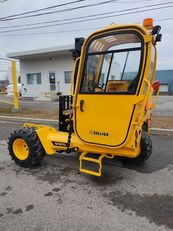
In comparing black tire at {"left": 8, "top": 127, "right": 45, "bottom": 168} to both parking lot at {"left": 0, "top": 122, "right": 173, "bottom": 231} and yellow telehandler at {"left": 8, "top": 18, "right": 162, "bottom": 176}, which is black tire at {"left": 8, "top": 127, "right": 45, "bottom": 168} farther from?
parking lot at {"left": 0, "top": 122, "right": 173, "bottom": 231}

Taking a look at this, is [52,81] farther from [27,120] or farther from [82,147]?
[82,147]

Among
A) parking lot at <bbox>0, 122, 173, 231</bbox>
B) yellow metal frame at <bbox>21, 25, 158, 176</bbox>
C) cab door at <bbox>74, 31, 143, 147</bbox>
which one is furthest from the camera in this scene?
cab door at <bbox>74, 31, 143, 147</bbox>

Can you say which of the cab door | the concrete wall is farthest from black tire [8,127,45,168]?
the concrete wall

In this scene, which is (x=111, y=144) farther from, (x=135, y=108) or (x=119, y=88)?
(x=119, y=88)

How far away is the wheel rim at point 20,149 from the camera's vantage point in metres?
4.23

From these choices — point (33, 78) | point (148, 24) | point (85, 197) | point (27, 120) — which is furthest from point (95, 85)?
point (33, 78)

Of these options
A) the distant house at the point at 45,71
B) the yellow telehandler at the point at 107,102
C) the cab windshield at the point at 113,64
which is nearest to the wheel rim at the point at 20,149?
the yellow telehandler at the point at 107,102

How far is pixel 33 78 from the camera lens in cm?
2106

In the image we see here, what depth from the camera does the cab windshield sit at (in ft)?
10.6

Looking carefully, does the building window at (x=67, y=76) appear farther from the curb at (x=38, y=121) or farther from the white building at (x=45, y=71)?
the curb at (x=38, y=121)

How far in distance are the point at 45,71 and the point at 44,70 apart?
5.8 inches

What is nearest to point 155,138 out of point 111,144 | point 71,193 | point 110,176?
point 110,176

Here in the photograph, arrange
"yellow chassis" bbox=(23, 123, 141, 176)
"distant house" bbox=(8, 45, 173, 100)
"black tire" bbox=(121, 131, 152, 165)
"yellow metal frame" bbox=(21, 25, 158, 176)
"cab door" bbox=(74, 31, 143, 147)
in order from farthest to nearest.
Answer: "distant house" bbox=(8, 45, 173, 100) → "black tire" bbox=(121, 131, 152, 165) → "yellow chassis" bbox=(23, 123, 141, 176) → "cab door" bbox=(74, 31, 143, 147) → "yellow metal frame" bbox=(21, 25, 158, 176)

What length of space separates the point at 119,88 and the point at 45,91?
56.6 ft
